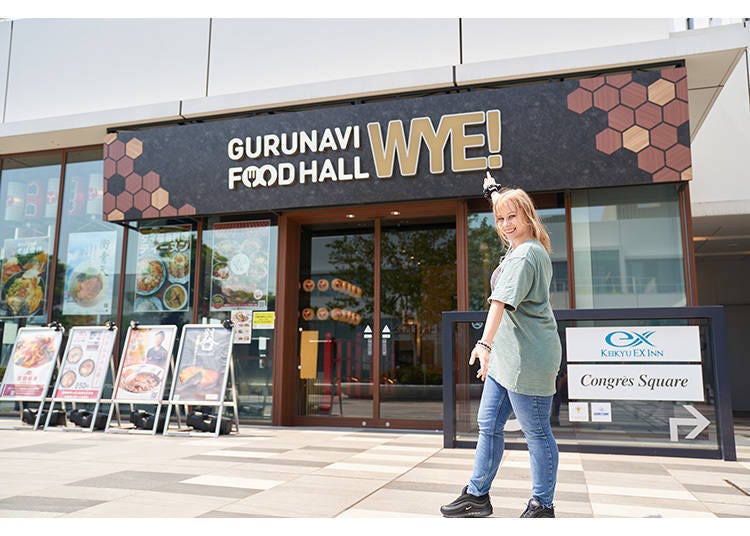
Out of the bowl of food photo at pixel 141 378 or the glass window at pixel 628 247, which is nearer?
the glass window at pixel 628 247

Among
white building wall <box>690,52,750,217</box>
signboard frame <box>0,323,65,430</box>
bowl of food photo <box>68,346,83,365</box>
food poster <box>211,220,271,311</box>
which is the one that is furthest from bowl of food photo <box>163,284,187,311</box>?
white building wall <box>690,52,750,217</box>

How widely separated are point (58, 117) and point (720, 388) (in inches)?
316

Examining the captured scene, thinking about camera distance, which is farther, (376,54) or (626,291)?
(376,54)

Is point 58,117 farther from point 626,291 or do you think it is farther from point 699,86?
point 699,86

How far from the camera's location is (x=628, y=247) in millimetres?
5906

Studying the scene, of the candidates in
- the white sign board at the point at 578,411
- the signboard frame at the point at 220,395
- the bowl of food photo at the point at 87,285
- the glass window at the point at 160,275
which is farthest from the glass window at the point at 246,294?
the white sign board at the point at 578,411

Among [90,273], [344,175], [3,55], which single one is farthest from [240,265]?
[3,55]

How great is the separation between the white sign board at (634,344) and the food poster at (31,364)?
588cm

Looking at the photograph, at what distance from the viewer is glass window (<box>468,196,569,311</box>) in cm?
604

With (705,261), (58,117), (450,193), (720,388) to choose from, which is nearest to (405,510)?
(720,388)

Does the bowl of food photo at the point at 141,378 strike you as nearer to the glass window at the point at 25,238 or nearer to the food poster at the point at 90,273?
the food poster at the point at 90,273

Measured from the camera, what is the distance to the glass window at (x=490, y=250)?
238 inches
